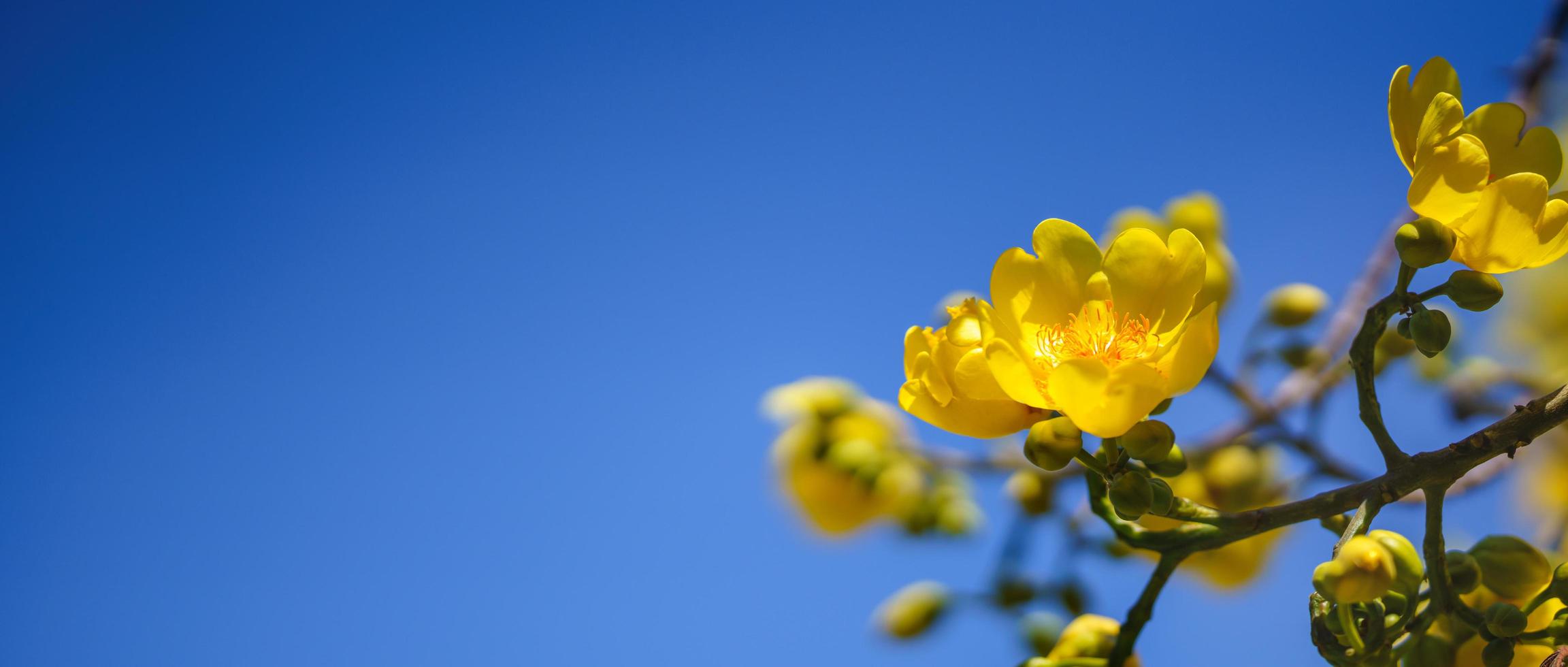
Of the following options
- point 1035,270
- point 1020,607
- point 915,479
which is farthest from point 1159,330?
point 915,479

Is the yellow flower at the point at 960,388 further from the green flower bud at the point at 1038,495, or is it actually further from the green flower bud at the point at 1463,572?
the green flower bud at the point at 1038,495

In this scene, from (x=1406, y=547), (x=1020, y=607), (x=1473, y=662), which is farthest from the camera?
(x=1020, y=607)

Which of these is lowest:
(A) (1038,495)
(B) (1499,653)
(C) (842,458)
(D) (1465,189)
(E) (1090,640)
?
(B) (1499,653)

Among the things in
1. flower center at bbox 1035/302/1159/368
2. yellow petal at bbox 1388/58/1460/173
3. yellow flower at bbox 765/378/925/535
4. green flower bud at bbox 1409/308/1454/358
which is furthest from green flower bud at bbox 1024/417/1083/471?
yellow flower at bbox 765/378/925/535

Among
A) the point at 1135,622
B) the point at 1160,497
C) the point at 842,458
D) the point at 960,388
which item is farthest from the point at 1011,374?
the point at 842,458

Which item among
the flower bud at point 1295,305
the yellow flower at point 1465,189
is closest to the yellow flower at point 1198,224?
the flower bud at point 1295,305

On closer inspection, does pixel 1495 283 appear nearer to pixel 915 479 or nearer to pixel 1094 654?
pixel 1094 654

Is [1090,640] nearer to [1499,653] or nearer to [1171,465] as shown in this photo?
[1171,465]
